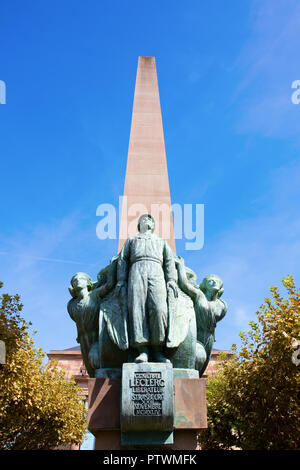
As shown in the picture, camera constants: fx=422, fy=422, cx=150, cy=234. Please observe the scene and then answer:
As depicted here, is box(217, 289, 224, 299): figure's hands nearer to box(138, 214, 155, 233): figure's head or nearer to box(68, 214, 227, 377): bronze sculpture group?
box(68, 214, 227, 377): bronze sculpture group

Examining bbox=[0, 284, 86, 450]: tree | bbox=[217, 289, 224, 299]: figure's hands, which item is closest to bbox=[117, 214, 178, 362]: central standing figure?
bbox=[217, 289, 224, 299]: figure's hands

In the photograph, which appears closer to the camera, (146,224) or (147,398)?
(147,398)

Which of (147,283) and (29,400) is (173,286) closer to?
(147,283)

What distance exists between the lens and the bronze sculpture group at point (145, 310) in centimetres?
581

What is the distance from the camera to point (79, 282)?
21.6 feet

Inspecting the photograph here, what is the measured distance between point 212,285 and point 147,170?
129 inches

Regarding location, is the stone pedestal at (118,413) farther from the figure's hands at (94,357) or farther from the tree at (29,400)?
the tree at (29,400)

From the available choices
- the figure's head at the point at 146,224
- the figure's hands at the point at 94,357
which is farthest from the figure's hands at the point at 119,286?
the figure's head at the point at 146,224

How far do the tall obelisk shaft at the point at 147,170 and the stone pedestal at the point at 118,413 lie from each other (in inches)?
125

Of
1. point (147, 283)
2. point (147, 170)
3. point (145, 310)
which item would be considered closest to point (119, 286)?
point (147, 283)

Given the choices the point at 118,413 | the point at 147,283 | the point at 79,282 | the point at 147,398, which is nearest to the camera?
the point at 147,398

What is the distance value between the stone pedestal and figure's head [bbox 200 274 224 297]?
1542mm

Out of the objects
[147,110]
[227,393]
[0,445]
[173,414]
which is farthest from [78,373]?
[173,414]
